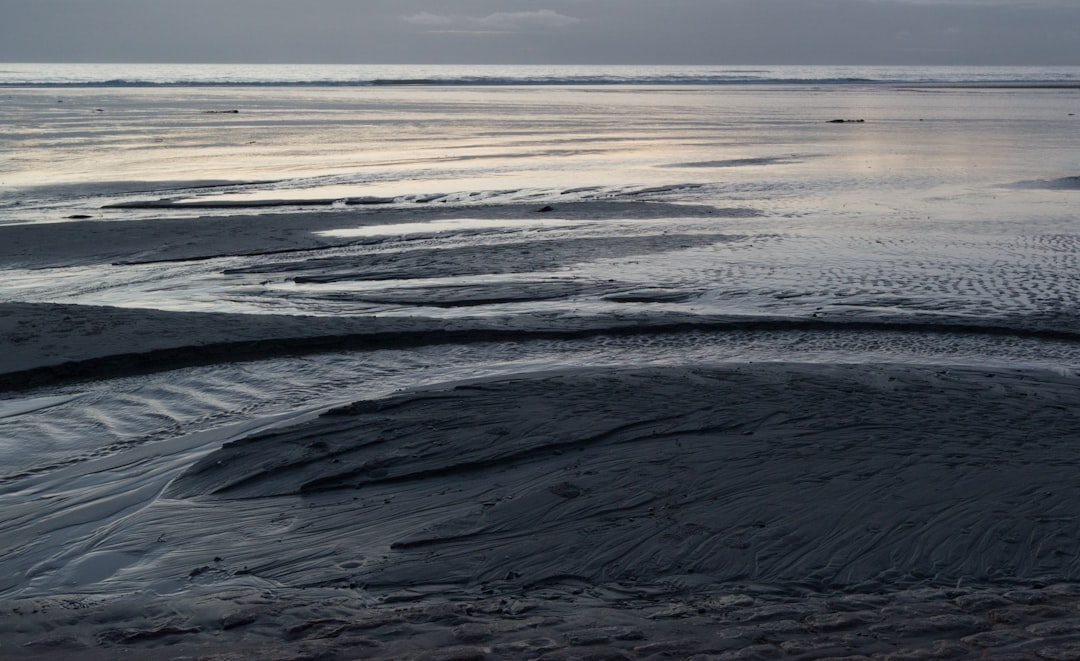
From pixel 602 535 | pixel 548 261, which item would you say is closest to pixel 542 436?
pixel 602 535

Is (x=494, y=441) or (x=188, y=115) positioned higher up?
(x=188, y=115)

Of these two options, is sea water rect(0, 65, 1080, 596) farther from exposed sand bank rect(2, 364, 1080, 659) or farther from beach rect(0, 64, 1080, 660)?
exposed sand bank rect(2, 364, 1080, 659)

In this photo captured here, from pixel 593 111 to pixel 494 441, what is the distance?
43.8 m

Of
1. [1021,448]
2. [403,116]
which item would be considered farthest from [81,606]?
[403,116]

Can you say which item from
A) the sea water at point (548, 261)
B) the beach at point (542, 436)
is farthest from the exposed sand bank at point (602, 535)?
the sea water at point (548, 261)

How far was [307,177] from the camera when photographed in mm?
20188

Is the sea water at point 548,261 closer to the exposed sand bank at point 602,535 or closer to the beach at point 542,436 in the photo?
the beach at point 542,436

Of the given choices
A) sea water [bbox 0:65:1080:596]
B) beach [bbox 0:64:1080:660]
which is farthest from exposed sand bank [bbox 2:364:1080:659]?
sea water [bbox 0:65:1080:596]

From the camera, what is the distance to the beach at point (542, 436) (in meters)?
3.75

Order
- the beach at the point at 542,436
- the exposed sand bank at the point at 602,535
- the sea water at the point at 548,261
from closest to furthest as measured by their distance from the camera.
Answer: the exposed sand bank at the point at 602,535, the beach at the point at 542,436, the sea water at the point at 548,261

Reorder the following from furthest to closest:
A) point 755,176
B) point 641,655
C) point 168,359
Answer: point 755,176 → point 168,359 → point 641,655

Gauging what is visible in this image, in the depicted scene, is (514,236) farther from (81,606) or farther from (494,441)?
(81,606)

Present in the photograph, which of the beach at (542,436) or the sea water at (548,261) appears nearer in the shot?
the beach at (542,436)

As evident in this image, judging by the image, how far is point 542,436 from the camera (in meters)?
5.58
